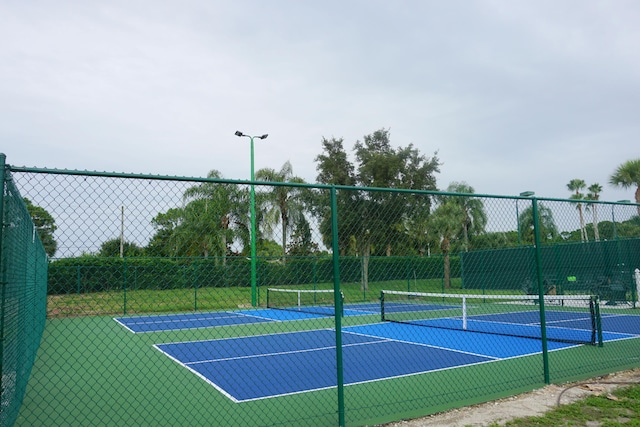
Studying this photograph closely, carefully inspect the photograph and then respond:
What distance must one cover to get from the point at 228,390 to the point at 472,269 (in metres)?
20.6

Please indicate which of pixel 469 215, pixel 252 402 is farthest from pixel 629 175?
pixel 252 402

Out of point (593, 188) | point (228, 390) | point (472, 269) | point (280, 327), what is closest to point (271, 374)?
point (228, 390)

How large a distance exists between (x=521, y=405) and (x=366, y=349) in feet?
15.1

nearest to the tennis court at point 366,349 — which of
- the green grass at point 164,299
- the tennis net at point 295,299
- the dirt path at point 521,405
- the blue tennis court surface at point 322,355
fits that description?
the blue tennis court surface at point 322,355

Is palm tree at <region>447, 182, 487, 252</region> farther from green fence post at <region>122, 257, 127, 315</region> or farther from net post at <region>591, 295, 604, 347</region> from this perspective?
green fence post at <region>122, 257, 127, 315</region>

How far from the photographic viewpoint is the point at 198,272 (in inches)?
742

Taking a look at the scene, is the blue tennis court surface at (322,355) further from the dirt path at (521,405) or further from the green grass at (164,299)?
the green grass at (164,299)

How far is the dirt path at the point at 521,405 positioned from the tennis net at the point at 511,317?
177 centimetres

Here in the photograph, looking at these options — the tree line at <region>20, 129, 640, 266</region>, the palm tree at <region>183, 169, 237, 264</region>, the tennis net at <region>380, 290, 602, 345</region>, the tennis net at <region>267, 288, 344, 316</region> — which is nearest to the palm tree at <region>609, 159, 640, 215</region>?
the tree line at <region>20, 129, 640, 266</region>

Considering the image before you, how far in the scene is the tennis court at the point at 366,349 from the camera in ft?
23.6

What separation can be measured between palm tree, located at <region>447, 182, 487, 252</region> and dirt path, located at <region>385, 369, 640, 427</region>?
11850 millimetres

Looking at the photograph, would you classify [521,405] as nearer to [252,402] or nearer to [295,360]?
[252,402]

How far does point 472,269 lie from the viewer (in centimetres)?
2522

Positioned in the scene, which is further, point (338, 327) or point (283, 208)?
point (283, 208)
